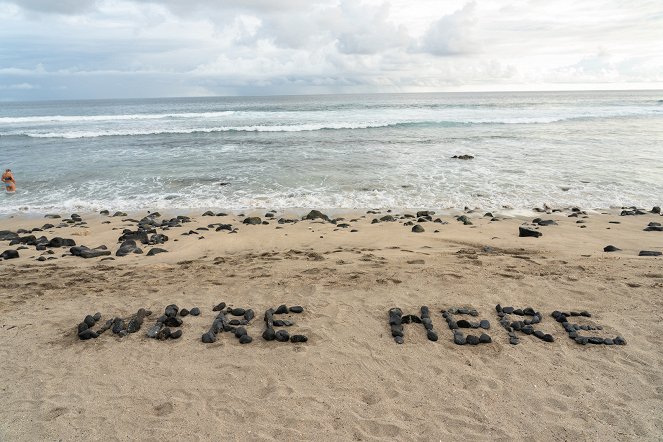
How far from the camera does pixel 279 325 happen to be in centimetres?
545

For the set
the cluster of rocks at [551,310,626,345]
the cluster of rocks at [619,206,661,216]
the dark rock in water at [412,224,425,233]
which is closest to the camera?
the cluster of rocks at [551,310,626,345]

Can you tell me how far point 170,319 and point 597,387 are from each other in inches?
195

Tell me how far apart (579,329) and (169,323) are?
5.19m

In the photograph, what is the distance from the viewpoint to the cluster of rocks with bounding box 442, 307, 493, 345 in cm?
500

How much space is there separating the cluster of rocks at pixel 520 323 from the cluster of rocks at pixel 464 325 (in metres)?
0.25

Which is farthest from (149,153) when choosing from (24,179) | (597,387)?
(597,387)

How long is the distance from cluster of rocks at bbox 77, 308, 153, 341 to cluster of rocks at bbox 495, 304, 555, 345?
4687 millimetres

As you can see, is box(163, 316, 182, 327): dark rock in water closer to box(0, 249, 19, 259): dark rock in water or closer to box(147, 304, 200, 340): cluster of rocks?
box(147, 304, 200, 340): cluster of rocks

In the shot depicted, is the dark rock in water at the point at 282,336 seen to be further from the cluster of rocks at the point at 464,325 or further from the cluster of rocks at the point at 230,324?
the cluster of rocks at the point at 464,325

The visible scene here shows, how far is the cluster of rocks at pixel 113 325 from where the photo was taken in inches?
208

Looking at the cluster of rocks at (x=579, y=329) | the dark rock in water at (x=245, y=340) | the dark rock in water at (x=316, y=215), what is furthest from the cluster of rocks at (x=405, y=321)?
the dark rock in water at (x=316, y=215)

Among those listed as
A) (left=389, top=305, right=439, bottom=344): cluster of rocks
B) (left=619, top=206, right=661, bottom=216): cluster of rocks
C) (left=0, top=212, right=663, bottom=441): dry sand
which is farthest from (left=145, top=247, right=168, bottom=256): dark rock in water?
(left=619, top=206, right=661, bottom=216): cluster of rocks

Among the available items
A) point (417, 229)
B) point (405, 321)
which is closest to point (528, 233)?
point (417, 229)

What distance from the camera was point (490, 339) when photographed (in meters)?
5.01
